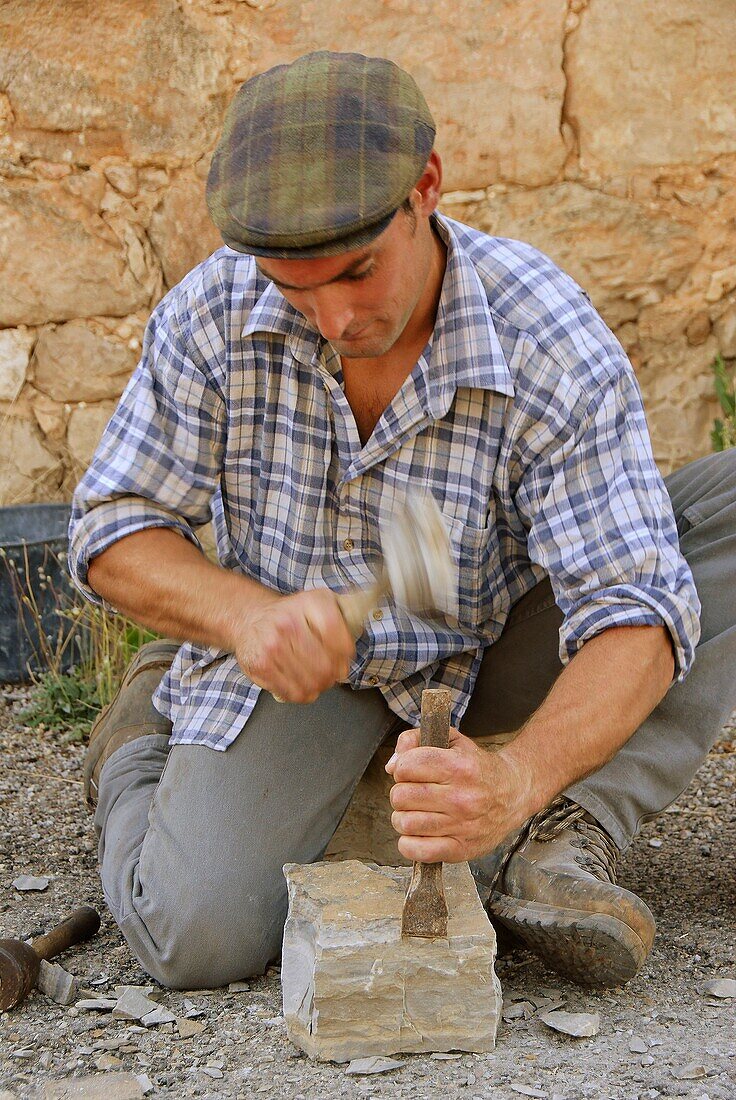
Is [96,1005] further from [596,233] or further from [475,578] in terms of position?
[596,233]

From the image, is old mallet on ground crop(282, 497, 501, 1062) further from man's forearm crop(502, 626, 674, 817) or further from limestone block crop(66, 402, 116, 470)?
limestone block crop(66, 402, 116, 470)

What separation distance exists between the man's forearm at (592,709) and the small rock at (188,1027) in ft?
2.44

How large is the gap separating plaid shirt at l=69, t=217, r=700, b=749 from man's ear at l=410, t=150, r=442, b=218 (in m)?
0.16

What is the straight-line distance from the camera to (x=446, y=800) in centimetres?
203

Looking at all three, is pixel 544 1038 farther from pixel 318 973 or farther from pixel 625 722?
pixel 625 722

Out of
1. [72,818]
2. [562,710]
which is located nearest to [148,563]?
[562,710]

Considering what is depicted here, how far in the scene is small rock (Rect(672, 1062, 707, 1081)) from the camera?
1990 millimetres

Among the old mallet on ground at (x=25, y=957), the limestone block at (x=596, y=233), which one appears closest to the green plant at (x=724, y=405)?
the limestone block at (x=596, y=233)

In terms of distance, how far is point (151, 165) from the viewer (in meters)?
4.52

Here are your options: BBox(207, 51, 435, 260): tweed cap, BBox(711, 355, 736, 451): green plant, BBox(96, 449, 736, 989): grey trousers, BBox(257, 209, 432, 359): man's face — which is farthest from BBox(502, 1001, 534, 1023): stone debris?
BBox(711, 355, 736, 451): green plant

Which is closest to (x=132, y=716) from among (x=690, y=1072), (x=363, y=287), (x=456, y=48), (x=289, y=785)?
(x=289, y=785)

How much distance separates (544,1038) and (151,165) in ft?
11.4

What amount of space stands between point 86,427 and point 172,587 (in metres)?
2.43

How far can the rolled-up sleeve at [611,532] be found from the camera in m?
2.37
